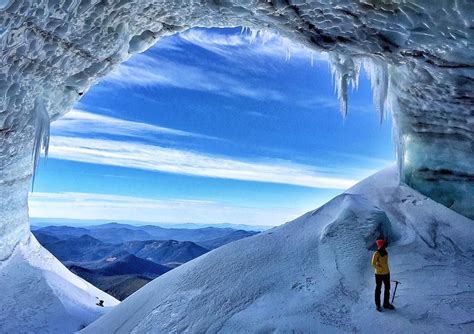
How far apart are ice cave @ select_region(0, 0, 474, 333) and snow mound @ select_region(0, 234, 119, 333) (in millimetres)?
47

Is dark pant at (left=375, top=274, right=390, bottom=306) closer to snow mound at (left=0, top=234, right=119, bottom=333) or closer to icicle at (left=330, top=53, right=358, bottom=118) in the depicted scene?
icicle at (left=330, top=53, right=358, bottom=118)

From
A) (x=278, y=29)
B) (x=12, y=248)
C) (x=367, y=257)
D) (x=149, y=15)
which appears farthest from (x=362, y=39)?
(x=12, y=248)

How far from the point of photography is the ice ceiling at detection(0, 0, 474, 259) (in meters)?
7.05

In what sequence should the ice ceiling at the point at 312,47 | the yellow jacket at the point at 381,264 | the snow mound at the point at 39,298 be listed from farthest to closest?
the snow mound at the point at 39,298 < the ice ceiling at the point at 312,47 < the yellow jacket at the point at 381,264

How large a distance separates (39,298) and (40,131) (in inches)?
186

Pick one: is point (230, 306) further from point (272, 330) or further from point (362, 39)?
point (362, 39)

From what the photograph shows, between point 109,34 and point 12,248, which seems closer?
point 109,34

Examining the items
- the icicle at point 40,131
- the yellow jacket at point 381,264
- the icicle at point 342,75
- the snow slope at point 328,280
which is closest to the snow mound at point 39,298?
the snow slope at point 328,280

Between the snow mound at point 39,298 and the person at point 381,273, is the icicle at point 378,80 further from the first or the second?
the snow mound at point 39,298

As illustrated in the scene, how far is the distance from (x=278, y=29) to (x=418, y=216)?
563 centimetres

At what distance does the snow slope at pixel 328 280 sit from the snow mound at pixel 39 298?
5.37ft

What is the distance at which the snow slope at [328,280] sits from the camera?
6.14 m

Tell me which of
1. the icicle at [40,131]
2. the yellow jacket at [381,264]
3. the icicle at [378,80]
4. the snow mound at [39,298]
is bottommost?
the snow mound at [39,298]

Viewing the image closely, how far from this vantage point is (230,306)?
6.88m
